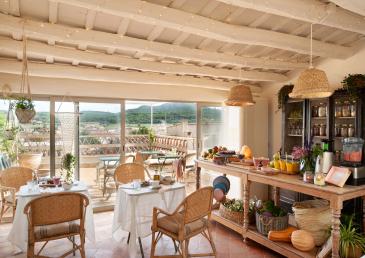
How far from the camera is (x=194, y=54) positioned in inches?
169

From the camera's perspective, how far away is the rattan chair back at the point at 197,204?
9.73ft

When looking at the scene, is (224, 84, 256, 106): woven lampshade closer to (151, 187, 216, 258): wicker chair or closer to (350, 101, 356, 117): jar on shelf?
(151, 187, 216, 258): wicker chair

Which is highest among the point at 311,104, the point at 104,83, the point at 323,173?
the point at 104,83

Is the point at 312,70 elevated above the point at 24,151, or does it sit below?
above

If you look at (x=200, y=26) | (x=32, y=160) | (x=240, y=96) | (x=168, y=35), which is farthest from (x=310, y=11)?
(x=32, y=160)

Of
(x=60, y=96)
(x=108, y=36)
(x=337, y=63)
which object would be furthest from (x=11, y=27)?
(x=337, y=63)

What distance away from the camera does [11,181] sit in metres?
4.29

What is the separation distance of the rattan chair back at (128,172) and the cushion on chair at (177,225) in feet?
4.49

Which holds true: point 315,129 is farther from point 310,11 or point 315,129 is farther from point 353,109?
point 310,11

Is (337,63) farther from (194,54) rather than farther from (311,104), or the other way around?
(194,54)

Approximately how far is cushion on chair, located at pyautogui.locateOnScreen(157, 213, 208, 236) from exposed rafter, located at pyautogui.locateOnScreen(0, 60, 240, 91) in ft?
8.65

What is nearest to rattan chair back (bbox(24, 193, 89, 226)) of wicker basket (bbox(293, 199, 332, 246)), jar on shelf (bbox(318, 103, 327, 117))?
wicker basket (bbox(293, 199, 332, 246))

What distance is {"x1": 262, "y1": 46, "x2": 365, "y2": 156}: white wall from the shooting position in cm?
479

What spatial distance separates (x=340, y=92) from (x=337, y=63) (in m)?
0.78
